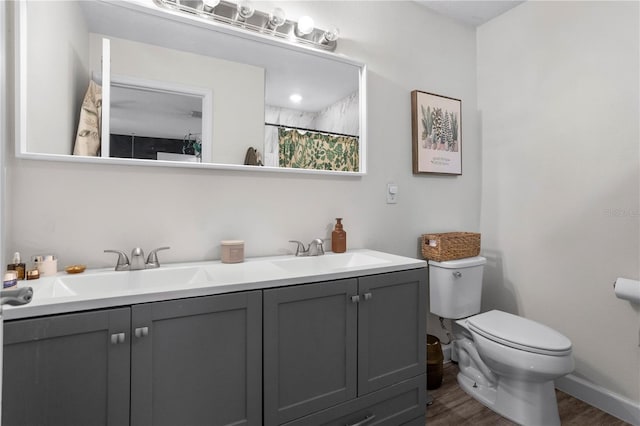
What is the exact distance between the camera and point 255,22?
160cm

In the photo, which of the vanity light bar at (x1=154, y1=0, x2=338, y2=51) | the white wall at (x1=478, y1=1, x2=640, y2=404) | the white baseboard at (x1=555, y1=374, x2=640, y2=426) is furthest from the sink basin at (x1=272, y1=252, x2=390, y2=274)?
Answer: the white baseboard at (x1=555, y1=374, x2=640, y2=426)

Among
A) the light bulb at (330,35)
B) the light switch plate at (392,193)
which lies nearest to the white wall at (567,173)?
the light switch plate at (392,193)

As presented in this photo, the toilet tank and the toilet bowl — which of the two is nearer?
the toilet bowl

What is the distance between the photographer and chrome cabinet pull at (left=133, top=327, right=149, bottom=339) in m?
0.95

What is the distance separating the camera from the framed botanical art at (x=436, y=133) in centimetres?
214

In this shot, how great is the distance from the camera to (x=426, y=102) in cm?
217

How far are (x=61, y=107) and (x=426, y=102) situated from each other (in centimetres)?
198

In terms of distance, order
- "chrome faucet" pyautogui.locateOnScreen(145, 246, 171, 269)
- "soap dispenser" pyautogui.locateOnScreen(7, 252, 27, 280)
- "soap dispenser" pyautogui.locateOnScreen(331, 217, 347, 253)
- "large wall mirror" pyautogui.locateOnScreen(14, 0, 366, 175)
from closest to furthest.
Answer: "soap dispenser" pyautogui.locateOnScreen(7, 252, 27, 280)
"large wall mirror" pyautogui.locateOnScreen(14, 0, 366, 175)
"chrome faucet" pyautogui.locateOnScreen(145, 246, 171, 269)
"soap dispenser" pyautogui.locateOnScreen(331, 217, 347, 253)

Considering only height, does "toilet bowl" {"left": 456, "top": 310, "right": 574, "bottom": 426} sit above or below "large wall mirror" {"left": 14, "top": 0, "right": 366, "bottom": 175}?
below

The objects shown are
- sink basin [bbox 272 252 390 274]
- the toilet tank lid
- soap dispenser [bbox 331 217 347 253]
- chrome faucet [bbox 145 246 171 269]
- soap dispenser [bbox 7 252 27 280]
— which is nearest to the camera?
soap dispenser [bbox 7 252 27 280]

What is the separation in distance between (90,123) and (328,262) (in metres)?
1.19

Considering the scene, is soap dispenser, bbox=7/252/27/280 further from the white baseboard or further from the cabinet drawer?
the white baseboard

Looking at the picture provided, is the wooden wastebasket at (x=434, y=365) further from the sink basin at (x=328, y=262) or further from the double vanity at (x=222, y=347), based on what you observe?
the sink basin at (x=328, y=262)

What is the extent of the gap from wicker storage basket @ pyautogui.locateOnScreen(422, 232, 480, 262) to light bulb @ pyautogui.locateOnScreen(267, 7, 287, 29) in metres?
1.50
